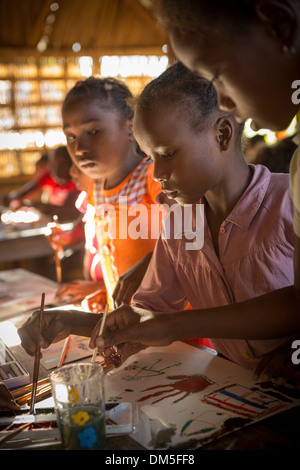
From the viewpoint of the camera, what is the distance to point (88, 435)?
31.8 inches

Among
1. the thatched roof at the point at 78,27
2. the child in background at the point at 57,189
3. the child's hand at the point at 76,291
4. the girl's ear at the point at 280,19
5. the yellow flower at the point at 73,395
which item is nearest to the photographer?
the girl's ear at the point at 280,19

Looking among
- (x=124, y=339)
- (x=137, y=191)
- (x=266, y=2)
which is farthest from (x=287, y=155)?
(x=266, y=2)

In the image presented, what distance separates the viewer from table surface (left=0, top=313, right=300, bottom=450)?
32.1 inches

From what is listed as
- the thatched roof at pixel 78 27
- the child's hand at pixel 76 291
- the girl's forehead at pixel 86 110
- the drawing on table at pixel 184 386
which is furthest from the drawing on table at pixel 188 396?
the thatched roof at pixel 78 27

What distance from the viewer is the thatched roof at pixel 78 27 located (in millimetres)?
6891

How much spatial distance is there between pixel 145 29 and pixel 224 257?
719 centimetres

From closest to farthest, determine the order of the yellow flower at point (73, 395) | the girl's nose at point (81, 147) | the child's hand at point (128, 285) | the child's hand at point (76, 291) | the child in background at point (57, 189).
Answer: the yellow flower at point (73, 395)
the child's hand at point (128, 285)
the girl's nose at point (81, 147)
the child's hand at point (76, 291)
the child in background at point (57, 189)

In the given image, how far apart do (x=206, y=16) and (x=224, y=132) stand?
432mm

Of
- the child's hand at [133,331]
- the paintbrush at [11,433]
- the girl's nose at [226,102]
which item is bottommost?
the paintbrush at [11,433]

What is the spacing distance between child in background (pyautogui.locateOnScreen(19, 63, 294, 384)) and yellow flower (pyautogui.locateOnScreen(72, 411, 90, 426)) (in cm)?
30

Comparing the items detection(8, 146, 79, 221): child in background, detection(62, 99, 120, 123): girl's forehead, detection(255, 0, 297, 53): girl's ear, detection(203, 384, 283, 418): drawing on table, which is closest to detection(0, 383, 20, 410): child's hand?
detection(203, 384, 283, 418): drawing on table

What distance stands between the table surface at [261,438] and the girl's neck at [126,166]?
1.09m

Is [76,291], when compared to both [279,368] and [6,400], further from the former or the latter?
[279,368]

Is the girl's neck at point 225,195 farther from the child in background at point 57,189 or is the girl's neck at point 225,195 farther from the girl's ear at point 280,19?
the child in background at point 57,189
